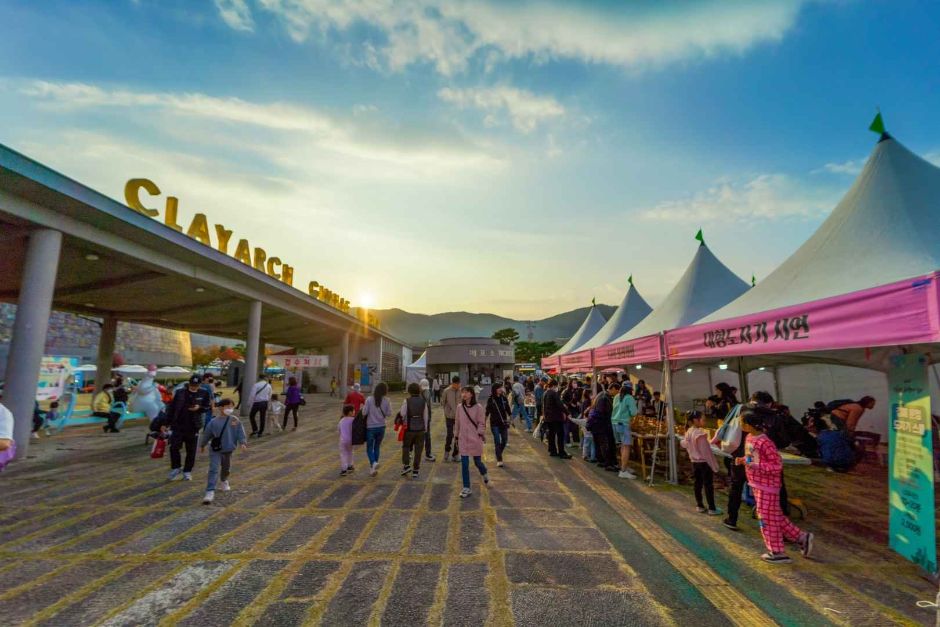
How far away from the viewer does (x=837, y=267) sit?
18.9 ft

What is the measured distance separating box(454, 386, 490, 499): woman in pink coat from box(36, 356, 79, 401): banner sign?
49.0 feet

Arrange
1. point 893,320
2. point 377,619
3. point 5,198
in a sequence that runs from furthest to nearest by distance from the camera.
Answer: point 5,198
point 893,320
point 377,619

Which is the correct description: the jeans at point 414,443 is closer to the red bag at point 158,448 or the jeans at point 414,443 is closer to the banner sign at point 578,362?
the red bag at point 158,448

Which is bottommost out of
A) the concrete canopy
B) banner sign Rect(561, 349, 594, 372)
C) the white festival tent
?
banner sign Rect(561, 349, 594, 372)

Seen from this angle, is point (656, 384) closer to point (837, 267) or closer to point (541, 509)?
point (837, 267)

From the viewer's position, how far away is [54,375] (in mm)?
13594

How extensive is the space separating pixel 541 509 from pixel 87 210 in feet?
38.1

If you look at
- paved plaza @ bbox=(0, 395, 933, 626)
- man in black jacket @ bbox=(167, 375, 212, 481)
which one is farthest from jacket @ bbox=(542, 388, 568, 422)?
man in black jacket @ bbox=(167, 375, 212, 481)

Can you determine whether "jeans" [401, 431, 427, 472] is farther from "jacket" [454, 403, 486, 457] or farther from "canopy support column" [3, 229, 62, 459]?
"canopy support column" [3, 229, 62, 459]

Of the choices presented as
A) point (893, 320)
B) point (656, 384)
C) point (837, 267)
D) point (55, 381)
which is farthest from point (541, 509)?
point (55, 381)

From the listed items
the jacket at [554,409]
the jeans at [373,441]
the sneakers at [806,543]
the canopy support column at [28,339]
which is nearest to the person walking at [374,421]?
the jeans at [373,441]

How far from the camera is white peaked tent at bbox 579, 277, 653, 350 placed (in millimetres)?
17938

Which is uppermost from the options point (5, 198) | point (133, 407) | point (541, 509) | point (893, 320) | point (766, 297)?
point (5, 198)

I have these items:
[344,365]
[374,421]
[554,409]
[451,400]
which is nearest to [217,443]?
[374,421]
